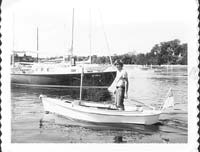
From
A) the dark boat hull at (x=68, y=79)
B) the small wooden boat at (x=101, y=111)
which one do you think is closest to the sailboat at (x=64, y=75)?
the dark boat hull at (x=68, y=79)

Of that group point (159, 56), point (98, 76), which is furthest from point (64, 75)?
point (159, 56)

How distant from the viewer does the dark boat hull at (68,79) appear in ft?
7.07

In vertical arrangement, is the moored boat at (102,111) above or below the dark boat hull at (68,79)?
below

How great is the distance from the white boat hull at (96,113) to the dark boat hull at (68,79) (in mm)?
110

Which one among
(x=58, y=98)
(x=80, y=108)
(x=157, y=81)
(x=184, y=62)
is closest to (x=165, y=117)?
(x=157, y=81)

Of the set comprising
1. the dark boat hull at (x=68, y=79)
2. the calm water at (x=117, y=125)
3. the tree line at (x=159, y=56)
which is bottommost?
the calm water at (x=117, y=125)

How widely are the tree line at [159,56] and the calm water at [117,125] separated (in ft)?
0.17

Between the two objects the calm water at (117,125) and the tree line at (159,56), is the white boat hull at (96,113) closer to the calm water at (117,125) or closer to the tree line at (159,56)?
the calm water at (117,125)

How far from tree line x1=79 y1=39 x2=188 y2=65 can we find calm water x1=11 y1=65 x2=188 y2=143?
0.05m

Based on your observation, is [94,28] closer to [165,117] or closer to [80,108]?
[80,108]

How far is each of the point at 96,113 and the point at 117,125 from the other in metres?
0.15

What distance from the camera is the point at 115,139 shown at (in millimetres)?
2045

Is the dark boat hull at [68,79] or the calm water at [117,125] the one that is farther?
the dark boat hull at [68,79]

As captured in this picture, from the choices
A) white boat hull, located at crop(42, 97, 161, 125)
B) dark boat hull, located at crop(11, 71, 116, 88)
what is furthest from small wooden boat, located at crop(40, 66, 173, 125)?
dark boat hull, located at crop(11, 71, 116, 88)
